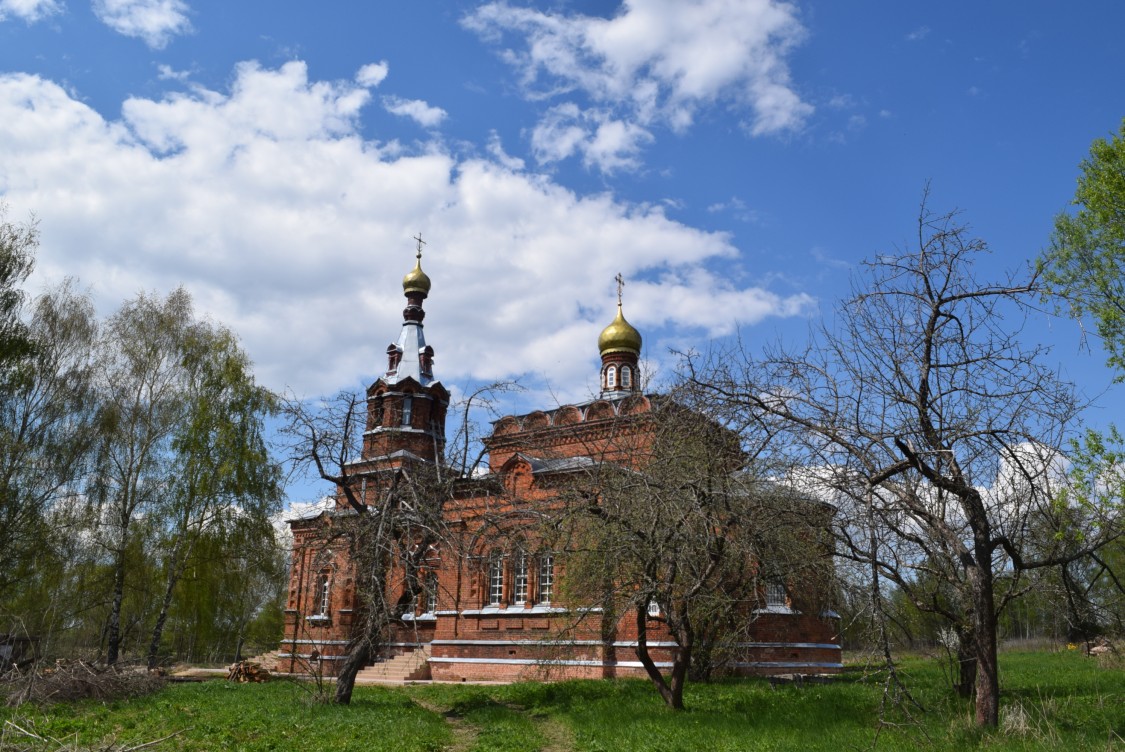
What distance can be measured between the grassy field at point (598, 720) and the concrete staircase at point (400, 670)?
568cm

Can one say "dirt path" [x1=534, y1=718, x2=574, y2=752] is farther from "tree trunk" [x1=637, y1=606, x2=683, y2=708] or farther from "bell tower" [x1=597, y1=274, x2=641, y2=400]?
"bell tower" [x1=597, y1=274, x2=641, y2=400]

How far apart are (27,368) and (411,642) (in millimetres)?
12185

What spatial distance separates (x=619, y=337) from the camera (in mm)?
26391

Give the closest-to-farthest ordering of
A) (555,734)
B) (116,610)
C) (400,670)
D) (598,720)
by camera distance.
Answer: (555,734) → (598,720) → (116,610) → (400,670)

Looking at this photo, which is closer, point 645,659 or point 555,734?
point 555,734

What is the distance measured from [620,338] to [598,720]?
1654cm

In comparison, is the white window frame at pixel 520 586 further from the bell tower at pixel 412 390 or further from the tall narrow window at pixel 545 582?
the bell tower at pixel 412 390

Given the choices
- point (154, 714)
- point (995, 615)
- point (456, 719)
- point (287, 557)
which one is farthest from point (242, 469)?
point (995, 615)

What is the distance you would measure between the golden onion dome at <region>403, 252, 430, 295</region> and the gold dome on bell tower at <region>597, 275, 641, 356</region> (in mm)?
7111

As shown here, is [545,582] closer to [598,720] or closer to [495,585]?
[495,585]

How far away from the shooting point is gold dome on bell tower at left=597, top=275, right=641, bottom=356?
86.5ft

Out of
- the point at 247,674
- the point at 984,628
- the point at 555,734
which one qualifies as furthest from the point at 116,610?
the point at 984,628

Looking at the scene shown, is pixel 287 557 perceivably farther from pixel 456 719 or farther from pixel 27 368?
pixel 456 719

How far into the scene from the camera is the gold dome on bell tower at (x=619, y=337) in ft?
86.5
